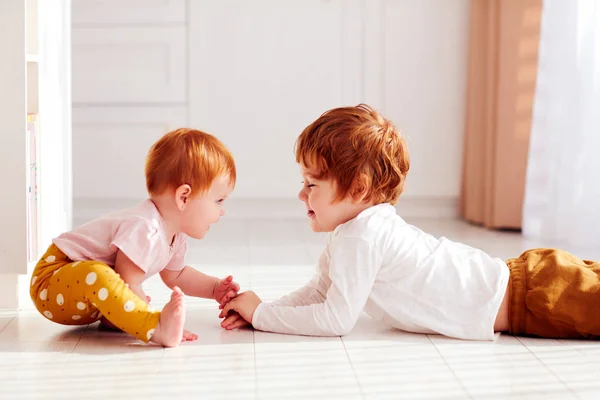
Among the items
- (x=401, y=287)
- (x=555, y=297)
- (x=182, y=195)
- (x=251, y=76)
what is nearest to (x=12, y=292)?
(x=182, y=195)

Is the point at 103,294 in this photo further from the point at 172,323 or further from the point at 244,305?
the point at 244,305

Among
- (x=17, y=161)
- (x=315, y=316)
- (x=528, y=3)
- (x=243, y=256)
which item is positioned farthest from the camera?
(x=528, y=3)

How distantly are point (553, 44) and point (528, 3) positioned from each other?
263 millimetres

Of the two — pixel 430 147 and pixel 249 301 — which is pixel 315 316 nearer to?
pixel 249 301

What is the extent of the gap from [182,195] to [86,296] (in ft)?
0.78

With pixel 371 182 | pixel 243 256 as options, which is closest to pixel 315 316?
pixel 371 182

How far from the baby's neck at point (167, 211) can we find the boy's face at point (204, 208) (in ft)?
0.06

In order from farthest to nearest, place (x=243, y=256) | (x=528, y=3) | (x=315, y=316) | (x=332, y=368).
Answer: (x=528, y=3)
(x=243, y=256)
(x=315, y=316)
(x=332, y=368)

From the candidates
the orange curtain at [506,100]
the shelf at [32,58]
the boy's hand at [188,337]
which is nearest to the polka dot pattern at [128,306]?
the boy's hand at [188,337]

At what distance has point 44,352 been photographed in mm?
1439

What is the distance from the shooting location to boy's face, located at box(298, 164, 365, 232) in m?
1.56

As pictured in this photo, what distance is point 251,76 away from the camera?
3.48 meters

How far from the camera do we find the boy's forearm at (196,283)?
1.71 m

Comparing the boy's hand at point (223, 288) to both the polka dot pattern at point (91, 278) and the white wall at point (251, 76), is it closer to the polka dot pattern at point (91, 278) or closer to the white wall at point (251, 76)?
the polka dot pattern at point (91, 278)
